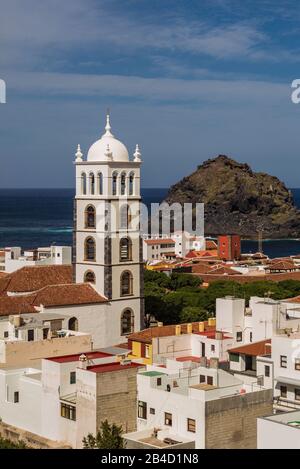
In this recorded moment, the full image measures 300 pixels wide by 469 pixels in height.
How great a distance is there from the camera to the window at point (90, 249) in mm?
38000

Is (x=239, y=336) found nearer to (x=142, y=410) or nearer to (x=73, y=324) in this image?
(x=73, y=324)

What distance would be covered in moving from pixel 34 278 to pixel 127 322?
13.0 ft

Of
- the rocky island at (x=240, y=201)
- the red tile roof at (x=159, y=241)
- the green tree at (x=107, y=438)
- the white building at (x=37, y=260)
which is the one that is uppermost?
the rocky island at (x=240, y=201)

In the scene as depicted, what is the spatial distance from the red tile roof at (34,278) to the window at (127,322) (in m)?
2.74

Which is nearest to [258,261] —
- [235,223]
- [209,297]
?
[209,297]

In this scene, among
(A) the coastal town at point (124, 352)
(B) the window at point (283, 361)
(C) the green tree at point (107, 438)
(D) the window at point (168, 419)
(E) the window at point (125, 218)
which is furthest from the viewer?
(E) the window at point (125, 218)

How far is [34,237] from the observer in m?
140

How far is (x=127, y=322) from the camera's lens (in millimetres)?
38062

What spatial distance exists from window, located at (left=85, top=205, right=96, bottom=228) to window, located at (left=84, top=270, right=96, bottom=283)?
1766 millimetres

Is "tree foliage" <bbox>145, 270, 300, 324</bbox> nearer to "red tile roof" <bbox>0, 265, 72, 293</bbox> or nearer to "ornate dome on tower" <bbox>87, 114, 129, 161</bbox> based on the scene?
"red tile roof" <bbox>0, 265, 72, 293</bbox>

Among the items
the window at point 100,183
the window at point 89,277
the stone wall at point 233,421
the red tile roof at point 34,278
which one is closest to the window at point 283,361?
the stone wall at point 233,421

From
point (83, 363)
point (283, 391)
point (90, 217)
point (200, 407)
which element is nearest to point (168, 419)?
point (200, 407)

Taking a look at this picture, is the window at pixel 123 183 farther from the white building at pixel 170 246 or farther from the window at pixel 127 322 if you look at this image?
the white building at pixel 170 246
